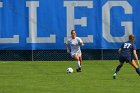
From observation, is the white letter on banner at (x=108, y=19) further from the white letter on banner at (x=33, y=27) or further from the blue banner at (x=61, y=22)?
the white letter on banner at (x=33, y=27)

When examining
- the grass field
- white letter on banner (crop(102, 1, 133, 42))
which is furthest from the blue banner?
the grass field

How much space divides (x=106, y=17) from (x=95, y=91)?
50.5ft

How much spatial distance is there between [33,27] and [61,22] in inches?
65.2

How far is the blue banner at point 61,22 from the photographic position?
1220 inches

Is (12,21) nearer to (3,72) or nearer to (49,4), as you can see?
(49,4)

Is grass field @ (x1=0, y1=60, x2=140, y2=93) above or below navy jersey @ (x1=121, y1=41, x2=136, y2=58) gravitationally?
below

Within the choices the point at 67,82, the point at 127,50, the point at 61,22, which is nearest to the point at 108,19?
the point at 61,22

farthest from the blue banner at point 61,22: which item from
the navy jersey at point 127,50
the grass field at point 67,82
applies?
the navy jersey at point 127,50

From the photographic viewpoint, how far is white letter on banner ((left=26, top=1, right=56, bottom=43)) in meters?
31.2

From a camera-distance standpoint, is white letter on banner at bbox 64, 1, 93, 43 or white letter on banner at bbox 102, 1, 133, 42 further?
white letter on banner at bbox 64, 1, 93, 43

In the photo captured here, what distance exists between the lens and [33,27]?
3119 cm

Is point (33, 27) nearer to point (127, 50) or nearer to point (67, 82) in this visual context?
point (127, 50)

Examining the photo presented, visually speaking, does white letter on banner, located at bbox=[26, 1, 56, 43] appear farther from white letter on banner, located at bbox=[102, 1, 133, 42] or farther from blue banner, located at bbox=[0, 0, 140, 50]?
white letter on banner, located at bbox=[102, 1, 133, 42]

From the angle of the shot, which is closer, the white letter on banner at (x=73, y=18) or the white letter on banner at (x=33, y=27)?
the white letter on banner at (x=73, y=18)
